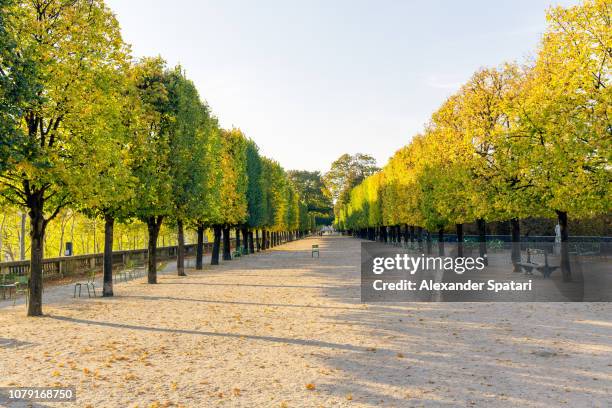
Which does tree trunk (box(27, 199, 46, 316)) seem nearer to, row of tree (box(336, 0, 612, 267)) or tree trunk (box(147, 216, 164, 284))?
tree trunk (box(147, 216, 164, 284))

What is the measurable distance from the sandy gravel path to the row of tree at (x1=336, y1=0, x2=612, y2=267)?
528 centimetres

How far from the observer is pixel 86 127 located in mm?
16172

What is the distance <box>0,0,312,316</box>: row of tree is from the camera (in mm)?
12711

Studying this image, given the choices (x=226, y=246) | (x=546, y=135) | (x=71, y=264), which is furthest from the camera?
(x=226, y=246)

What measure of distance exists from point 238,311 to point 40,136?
867 cm

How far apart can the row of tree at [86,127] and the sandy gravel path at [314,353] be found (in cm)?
393

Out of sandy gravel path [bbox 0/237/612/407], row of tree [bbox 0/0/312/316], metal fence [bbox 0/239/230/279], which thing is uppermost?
row of tree [bbox 0/0/312/316]

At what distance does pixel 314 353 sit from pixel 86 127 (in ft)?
34.4

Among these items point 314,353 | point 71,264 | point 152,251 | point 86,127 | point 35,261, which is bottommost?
point 314,353

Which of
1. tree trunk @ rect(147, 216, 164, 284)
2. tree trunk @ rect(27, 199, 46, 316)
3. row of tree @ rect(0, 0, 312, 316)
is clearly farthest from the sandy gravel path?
tree trunk @ rect(147, 216, 164, 284)

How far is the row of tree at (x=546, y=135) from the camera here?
1875 cm

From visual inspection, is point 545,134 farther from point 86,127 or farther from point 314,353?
point 86,127

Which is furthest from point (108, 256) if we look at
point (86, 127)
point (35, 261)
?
point (86, 127)

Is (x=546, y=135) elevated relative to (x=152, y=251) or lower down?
elevated
